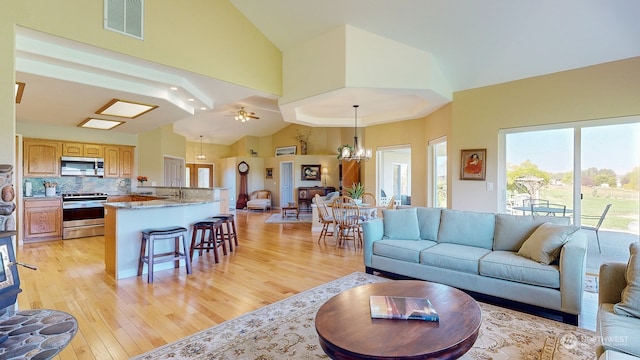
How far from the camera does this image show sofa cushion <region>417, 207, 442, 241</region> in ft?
12.9

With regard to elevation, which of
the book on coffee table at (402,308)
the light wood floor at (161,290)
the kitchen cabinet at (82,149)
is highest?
the kitchen cabinet at (82,149)

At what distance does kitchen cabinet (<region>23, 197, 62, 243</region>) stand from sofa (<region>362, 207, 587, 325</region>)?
6523mm

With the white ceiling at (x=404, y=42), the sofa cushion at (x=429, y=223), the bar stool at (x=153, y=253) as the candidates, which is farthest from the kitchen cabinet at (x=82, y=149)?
the sofa cushion at (x=429, y=223)

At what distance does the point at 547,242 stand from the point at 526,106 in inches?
104

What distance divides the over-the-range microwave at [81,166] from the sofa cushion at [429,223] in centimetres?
733

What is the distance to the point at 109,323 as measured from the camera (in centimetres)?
265

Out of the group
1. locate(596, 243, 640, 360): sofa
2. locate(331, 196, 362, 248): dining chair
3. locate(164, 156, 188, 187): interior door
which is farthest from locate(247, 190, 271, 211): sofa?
locate(596, 243, 640, 360): sofa

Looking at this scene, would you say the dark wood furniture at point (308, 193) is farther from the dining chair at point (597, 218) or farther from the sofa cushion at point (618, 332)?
the sofa cushion at point (618, 332)

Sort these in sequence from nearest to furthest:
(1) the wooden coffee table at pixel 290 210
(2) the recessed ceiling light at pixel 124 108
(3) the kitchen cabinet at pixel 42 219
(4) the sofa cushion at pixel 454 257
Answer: (4) the sofa cushion at pixel 454 257 < (2) the recessed ceiling light at pixel 124 108 < (3) the kitchen cabinet at pixel 42 219 < (1) the wooden coffee table at pixel 290 210

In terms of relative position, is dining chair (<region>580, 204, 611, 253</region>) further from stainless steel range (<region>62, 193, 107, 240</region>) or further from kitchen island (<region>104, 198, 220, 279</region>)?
stainless steel range (<region>62, 193, 107, 240</region>)

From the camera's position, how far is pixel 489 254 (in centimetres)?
315

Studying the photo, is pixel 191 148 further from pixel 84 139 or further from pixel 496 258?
pixel 496 258

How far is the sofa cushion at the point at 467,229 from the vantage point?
3545mm

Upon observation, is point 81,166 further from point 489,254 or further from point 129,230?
point 489,254
